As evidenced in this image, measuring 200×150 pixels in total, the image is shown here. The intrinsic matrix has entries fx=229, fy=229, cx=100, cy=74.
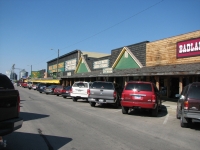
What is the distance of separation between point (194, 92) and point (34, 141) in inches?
247

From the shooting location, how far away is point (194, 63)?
17.1 m

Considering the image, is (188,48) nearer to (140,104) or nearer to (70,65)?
(140,104)

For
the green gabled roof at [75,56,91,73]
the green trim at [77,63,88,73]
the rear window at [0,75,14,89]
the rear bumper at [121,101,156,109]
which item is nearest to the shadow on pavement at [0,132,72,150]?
the rear window at [0,75,14,89]

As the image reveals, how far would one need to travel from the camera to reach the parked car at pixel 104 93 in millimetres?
15602

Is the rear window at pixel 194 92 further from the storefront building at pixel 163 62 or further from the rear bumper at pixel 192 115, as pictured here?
the storefront building at pixel 163 62

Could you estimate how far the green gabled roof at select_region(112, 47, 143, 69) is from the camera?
24.4 meters

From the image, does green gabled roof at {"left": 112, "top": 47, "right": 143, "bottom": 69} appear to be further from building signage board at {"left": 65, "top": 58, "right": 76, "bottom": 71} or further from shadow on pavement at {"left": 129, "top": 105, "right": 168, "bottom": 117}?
building signage board at {"left": 65, "top": 58, "right": 76, "bottom": 71}

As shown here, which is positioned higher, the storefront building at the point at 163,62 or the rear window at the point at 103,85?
the storefront building at the point at 163,62

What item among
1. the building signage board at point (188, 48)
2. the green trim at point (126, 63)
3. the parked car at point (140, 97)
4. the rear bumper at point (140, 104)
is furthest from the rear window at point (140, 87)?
the green trim at point (126, 63)

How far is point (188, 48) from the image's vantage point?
1783 cm

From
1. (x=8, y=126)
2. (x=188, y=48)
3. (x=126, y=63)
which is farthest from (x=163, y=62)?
(x=8, y=126)

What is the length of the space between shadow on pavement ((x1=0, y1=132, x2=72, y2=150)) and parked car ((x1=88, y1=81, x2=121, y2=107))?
347 inches

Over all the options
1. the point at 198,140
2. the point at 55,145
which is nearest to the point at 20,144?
the point at 55,145

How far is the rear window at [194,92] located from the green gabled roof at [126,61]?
562 inches
